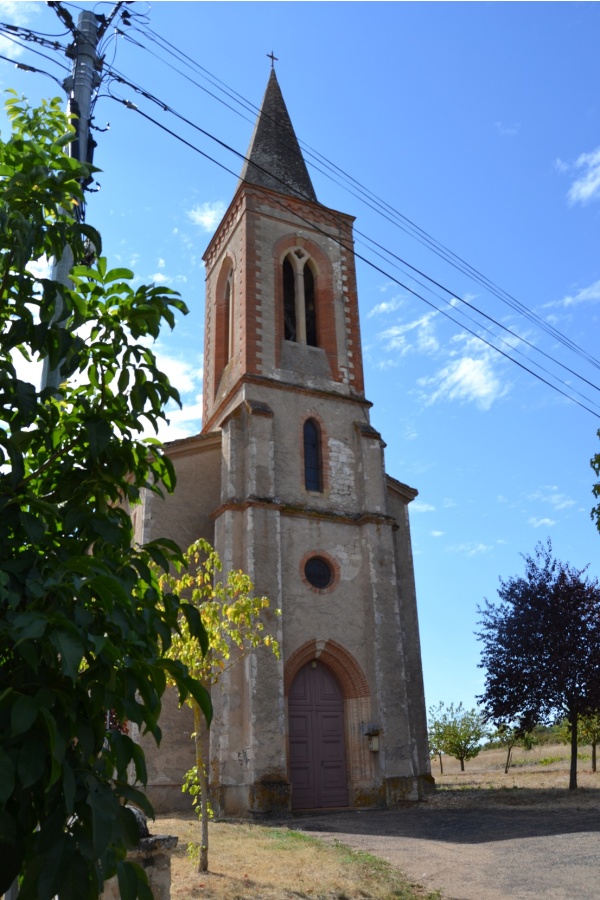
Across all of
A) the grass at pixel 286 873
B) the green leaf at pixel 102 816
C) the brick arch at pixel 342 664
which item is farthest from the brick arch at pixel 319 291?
the green leaf at pixel 102 816

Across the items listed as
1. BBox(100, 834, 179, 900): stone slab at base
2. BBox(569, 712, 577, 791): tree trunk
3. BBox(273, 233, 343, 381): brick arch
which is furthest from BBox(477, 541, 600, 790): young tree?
BBox(100, 834, 179, 900): stone slab at base

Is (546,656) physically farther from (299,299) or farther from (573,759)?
(299,299)

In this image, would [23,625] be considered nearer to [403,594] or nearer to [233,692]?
[233,692]

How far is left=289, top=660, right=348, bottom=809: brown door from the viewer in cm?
1762

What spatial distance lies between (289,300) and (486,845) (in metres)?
16.8

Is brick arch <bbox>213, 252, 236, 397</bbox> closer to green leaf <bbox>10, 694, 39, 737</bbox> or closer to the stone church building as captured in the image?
the stone church building

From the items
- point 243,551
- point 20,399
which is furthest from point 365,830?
point 20,399

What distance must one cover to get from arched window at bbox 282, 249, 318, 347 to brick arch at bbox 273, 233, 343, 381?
24 centimetres

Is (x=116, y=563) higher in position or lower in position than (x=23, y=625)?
higher

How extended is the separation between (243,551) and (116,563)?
15.1 m

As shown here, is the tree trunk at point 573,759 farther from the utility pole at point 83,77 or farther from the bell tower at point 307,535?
the utility pole at point 83,77

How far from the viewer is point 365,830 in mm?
12930

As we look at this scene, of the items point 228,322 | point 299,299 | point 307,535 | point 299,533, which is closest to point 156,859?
point 299,533

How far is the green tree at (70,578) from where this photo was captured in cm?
229
